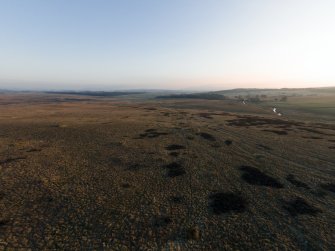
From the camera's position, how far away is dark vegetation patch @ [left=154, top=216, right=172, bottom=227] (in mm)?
19562

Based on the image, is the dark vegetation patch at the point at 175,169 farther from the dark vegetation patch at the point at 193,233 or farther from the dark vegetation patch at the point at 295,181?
the dark vegetation patch at the point at 295,181

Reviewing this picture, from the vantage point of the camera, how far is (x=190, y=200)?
940 inches

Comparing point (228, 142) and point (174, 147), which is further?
point (228, 142)

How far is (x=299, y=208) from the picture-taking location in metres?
22.7

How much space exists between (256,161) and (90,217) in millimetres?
26586

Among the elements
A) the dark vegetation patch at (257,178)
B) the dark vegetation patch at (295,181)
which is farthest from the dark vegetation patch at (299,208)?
the dark vegetation patch at (295,181)

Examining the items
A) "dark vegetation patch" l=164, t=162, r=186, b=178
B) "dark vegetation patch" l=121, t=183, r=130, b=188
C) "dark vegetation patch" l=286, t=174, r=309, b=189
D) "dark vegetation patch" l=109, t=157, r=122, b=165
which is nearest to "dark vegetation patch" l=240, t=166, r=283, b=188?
"dark vegetation patch" l=286, t=174, r=309, b=189

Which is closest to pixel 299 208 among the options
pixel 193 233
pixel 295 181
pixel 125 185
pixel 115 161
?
pixel 295 181

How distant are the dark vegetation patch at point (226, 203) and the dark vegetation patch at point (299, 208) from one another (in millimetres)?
4153

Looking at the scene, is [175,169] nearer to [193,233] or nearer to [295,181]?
[193,233]

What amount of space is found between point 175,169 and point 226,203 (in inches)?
403

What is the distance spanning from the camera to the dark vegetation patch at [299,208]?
22.0 meters

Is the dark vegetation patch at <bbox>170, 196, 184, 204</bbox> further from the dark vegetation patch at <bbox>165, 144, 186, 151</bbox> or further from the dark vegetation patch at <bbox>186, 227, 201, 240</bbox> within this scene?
the dark vegetation patch at <bbox>165, 144, 186, 151</bbox>

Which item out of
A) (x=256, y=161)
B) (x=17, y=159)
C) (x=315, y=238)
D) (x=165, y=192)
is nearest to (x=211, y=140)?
(x=256, y=161)
